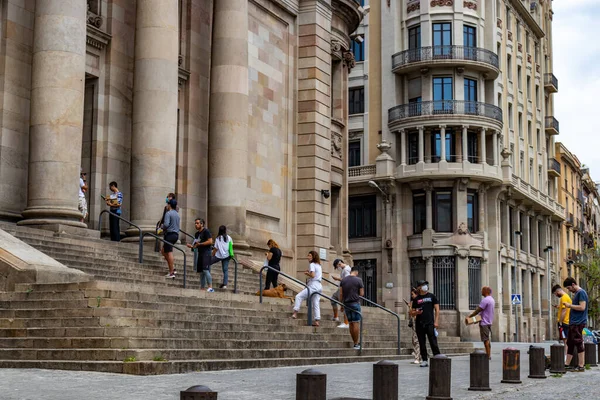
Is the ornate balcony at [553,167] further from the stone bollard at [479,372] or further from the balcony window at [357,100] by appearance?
the stone bollard at [479,372]

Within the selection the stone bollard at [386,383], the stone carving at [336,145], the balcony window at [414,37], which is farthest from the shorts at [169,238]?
the balcony window at [414,37]

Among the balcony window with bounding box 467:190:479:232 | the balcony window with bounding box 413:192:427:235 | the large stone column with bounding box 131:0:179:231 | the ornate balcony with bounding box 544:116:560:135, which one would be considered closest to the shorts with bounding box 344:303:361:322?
the large stone column with bounding box 131:0:179:231

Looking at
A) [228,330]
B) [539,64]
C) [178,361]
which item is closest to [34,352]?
[178,361]

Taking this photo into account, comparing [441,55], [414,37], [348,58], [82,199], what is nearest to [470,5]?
[414,37]

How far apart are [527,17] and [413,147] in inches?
699

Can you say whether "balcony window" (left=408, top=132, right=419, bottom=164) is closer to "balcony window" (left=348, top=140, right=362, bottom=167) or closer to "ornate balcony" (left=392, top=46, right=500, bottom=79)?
"balcony window" (left=348, top=140, right=362, bottom=167)

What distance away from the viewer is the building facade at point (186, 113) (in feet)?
73.3

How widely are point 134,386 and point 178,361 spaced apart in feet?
7.44

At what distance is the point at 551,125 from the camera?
70.6 m

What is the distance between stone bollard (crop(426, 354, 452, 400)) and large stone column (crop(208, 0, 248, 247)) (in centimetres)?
1697

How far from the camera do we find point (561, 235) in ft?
258

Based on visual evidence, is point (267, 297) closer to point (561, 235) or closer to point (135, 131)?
point (135, 131)

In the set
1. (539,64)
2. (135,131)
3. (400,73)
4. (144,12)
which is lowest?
(135,131)

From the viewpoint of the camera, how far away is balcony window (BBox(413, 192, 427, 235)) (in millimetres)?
55003
